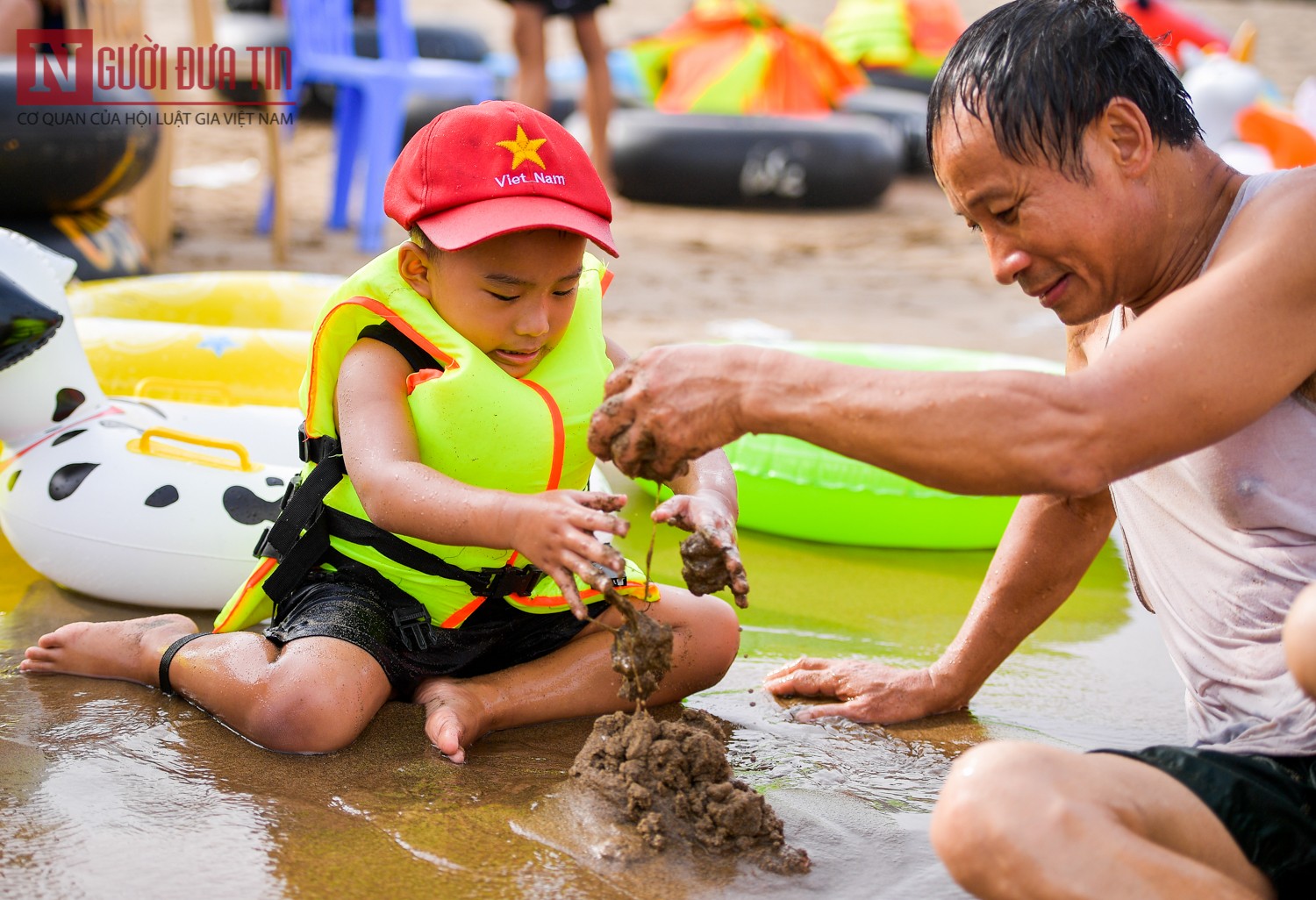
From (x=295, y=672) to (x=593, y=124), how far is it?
294 inches

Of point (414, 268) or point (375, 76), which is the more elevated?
point (375, 76)

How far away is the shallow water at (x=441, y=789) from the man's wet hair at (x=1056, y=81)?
3.61ft

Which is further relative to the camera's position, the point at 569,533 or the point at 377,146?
the point at 377,146

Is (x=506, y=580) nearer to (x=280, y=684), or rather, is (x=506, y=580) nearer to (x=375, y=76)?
(x=280, y=684)

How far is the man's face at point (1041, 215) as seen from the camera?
6.07 feet

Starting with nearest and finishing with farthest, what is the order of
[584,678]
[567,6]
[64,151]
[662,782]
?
[662,782] → [584,678] → [64,151] → [567,6]

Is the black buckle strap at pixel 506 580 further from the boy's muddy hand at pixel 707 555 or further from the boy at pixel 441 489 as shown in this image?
the boy's muddy hand at pixel 707 555

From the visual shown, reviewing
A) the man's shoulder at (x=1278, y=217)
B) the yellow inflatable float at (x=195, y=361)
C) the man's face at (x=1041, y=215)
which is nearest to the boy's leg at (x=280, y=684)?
the man's face at (x=1041, y=215)

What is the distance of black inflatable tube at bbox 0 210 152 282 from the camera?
16.6ft

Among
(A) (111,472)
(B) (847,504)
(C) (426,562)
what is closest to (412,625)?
(C) (426,562)

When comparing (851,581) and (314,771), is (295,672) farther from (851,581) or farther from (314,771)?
(851,581)

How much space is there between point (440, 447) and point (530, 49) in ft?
21.0

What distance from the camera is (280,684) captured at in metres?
2.26

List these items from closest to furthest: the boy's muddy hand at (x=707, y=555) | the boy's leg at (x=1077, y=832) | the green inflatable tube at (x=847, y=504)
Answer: the boy's leg at (x=1077, y=832) → the boy's muddy hand at (x=707, y=555) → the green inflatable tube at (x=847, y=504)
